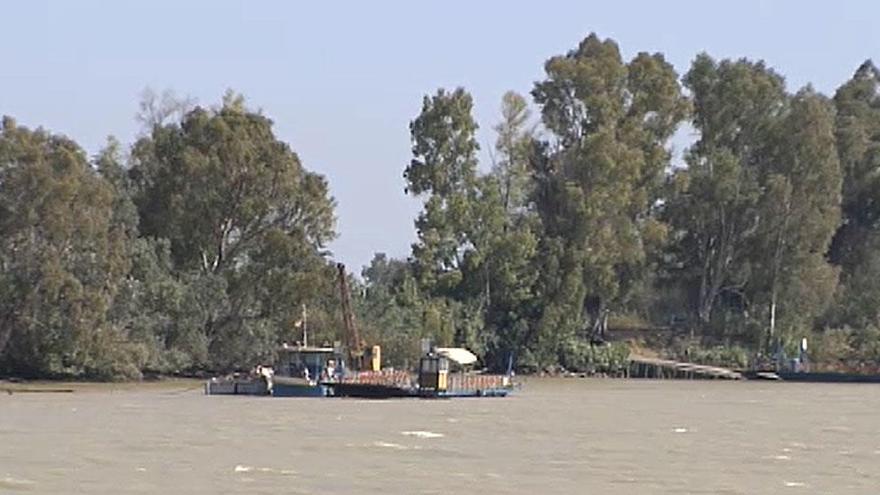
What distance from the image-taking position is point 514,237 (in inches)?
3812

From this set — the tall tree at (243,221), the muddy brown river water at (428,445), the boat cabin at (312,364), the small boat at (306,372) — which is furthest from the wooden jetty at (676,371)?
the boat cabin at (312,364)

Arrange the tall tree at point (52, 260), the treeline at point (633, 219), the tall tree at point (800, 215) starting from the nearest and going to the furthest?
1. the tall tree at point (52, 260)
2. the treeline at point (633, 219)
3. the tall tree at point (800, 215)

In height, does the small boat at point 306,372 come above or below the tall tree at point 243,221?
below

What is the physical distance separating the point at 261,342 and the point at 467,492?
171 feet

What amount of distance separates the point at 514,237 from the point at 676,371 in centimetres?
1207

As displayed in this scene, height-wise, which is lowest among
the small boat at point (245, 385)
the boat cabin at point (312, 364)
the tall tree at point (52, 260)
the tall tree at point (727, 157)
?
the small boat at point (245, 385)

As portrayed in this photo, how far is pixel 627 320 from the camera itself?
11681cm

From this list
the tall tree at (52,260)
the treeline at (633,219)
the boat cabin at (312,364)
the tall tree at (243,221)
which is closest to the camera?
the boat cabin at (312,364)

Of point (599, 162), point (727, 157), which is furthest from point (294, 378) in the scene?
point (727, 157)

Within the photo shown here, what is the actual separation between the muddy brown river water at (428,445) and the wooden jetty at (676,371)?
27.4 meters

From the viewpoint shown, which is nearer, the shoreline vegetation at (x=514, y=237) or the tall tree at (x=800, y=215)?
the shoreline vegetation at (x=514, y=237)

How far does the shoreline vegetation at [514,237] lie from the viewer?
261 ft

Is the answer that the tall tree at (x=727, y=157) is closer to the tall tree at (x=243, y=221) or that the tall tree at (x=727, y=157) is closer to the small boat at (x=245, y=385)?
the tall tree at (x=243, y=221)

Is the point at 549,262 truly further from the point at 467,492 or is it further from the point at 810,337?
the point at 467,492
